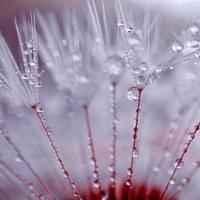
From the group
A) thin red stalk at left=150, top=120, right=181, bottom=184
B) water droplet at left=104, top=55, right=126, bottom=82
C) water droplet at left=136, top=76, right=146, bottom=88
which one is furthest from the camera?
thin red stalk at left=150, top=120, right=181, bottom=184

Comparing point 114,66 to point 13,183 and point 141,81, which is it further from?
point 13,183

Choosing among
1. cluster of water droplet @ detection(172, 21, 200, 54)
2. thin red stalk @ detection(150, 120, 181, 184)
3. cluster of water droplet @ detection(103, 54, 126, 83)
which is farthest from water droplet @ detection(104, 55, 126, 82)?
thin red stalk @ detection(150, 120, 181, 184)

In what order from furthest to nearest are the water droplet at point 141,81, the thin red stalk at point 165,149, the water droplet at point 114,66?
the thin red stalk at point 165,149 < the water droplet at point 114,66 < the water droplet at point 141,81

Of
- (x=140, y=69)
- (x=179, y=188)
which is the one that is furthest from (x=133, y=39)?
(x=179, y=188)

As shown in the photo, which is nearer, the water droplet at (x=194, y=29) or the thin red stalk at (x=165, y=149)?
the water droplet at (x=194, y=29)

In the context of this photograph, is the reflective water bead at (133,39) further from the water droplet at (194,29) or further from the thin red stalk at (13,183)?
the thin red stalk at (13,183)

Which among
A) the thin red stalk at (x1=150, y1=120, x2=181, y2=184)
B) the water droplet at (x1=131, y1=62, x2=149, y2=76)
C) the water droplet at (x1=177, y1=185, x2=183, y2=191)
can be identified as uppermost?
the thin red stalk at (x1=150, y1=120, x2=181, y2=184)

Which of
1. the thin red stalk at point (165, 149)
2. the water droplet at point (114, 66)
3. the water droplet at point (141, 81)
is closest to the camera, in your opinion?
the water droplet at point (141, 81)

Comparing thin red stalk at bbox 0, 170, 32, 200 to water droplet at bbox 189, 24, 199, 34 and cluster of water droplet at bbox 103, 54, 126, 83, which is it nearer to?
cluster of water droplet at bbox 103, 54, 126, 83

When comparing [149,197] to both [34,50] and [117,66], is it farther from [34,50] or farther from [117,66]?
[34,50]

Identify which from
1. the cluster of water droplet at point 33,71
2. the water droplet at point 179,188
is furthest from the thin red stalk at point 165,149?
the cluster of water droplet at point 33,71

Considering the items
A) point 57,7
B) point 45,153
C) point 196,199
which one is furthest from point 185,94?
point 57,7
